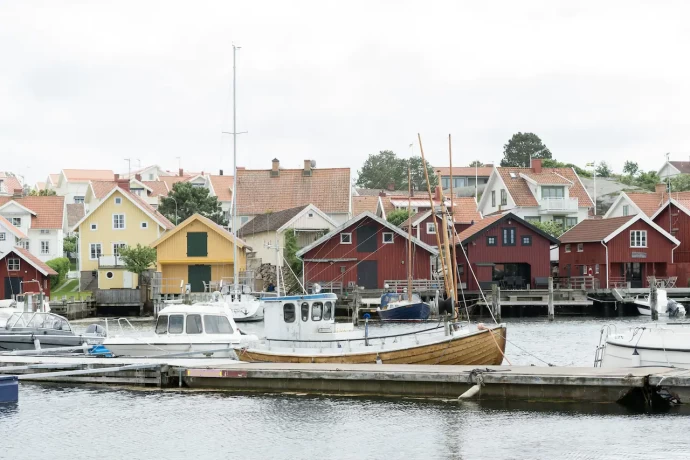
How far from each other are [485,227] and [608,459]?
47607mm

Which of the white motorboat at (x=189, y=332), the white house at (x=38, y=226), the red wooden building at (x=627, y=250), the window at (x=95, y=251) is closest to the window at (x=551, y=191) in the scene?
the red wooden building at (x=627, y=250)

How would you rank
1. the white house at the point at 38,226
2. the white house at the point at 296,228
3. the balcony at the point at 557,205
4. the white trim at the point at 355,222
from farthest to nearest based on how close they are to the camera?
the balcony at the point at 557,205 < the white house at the point at 38,226 < the white house at the point at 296,228 < the white trim at the point at 355,222

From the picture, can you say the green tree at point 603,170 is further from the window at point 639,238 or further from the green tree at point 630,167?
the window at point 639,238

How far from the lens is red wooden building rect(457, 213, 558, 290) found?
223 ft

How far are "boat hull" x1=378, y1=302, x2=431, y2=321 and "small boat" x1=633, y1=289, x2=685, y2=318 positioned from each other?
47.6ft

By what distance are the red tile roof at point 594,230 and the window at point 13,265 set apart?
3946cm

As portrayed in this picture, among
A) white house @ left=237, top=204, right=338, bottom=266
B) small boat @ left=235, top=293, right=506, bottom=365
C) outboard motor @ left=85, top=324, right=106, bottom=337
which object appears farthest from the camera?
white house @ left=237, top=204, right=338, bottom=266

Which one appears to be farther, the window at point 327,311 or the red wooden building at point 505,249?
the red wooden building at point 505,249

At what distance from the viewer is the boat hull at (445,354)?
1115 inches

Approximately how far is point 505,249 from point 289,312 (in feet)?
132

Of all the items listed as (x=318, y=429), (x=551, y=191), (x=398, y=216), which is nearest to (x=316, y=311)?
(x=318, y=429)

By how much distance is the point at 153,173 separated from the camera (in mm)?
159375

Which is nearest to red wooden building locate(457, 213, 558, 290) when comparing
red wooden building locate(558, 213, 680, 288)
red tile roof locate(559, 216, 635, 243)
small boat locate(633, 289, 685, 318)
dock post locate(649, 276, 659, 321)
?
red tile roof locate(559, 216, 635, 243)

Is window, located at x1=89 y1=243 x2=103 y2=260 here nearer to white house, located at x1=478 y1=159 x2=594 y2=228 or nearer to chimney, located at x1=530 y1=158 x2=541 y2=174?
white house, located at x1=478 y1=159 x2=594 y2=228
